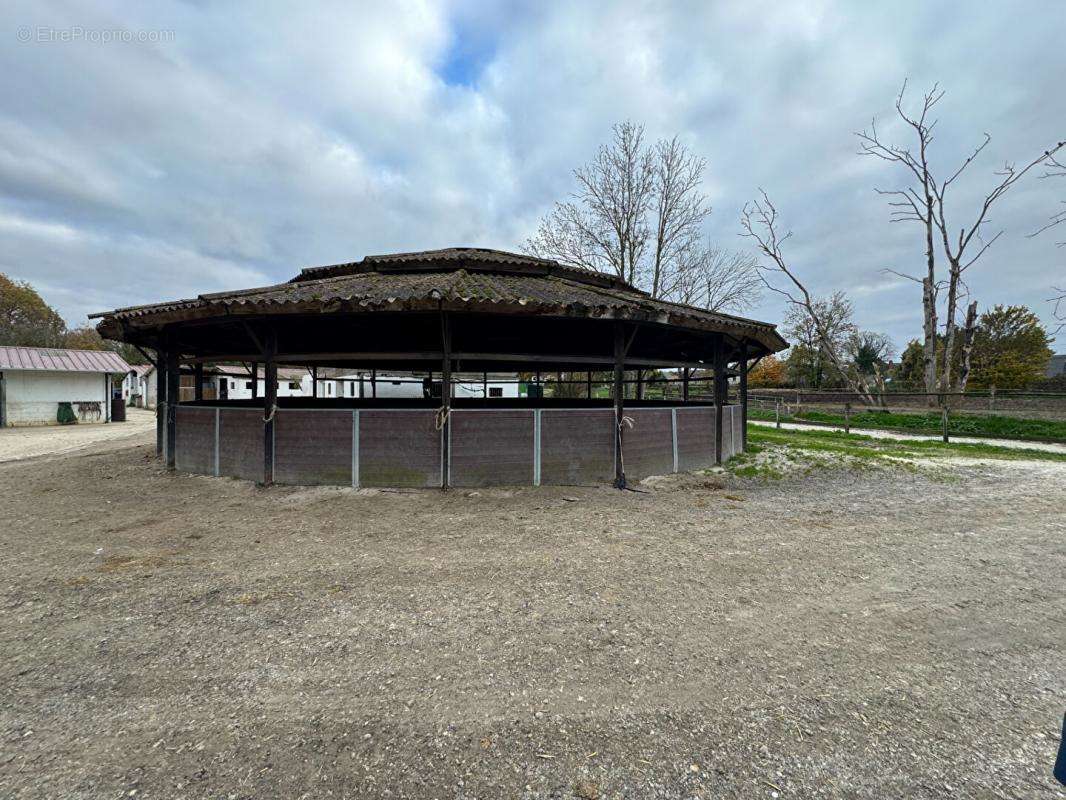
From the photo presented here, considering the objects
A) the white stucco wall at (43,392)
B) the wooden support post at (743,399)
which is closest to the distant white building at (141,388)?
the white stucco wall at (43,392)

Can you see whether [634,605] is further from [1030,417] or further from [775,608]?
[1030,417]

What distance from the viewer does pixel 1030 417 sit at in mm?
14781

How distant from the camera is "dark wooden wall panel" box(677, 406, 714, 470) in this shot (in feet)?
25.0

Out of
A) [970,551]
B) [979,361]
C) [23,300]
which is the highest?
[23,300]

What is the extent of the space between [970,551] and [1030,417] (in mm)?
16591

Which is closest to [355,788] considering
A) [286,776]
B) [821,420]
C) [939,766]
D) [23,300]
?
[286,776]

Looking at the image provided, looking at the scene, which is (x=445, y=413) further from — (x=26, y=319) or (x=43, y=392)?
(x=26, y=319)

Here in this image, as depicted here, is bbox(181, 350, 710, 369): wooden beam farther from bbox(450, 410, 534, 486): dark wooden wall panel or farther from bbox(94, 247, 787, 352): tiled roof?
bbox(450, 410, 534, 486): dark wooden wall panel

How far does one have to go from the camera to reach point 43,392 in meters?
18.3

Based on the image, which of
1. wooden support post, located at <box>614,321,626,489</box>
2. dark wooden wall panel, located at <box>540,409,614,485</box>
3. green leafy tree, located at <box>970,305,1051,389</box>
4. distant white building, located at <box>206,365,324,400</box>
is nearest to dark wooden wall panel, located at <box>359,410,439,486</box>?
dark wooden wall panel, located at <box>540,409,614,485</box>

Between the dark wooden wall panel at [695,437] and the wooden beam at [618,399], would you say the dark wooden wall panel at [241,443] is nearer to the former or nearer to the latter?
the wooden beam at [618,399]

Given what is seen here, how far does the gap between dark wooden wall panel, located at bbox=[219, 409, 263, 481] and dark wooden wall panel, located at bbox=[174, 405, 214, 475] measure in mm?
310

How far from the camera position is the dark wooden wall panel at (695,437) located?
761 centimetres

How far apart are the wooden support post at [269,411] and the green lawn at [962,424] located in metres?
19.3
